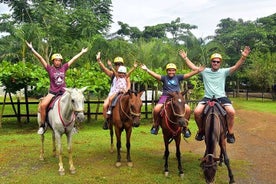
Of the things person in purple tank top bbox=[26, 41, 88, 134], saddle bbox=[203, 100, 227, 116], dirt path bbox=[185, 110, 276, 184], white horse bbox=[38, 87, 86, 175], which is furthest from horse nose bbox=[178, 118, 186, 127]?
person in purple tank top bbox=[26, 41, 88, 134]

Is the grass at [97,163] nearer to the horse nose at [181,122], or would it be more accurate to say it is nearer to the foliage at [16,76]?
the horse nose at [181,122]

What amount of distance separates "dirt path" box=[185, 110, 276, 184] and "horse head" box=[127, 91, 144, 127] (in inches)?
109

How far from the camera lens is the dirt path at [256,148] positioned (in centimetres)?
799

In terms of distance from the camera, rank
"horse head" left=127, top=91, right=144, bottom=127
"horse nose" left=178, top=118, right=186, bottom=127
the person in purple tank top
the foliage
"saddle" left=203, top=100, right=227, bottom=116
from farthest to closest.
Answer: the foliage → the person in purple tank top → "horse head" left=127, top=91, right=144, bottom=127 → "saddle" left=203, top=100, right=227, bottom=116 → "horse nose" left=178, top=118, right=186, bottom=127

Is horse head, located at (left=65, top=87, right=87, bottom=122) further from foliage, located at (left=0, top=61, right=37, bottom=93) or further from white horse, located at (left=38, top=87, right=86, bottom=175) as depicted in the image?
foliage, located at (left=0, top=61, right=37, bottom=93)

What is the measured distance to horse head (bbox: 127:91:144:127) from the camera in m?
7.80

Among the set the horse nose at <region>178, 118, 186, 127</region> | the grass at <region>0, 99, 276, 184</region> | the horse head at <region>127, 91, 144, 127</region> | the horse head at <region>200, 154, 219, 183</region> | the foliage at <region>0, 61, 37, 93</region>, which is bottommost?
the grass at <region>0, 99, 276, 184</region>

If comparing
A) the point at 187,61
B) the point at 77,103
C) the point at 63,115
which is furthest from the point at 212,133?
the point at 63,115

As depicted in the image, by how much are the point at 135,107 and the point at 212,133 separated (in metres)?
2.07

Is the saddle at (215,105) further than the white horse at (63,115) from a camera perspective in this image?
No

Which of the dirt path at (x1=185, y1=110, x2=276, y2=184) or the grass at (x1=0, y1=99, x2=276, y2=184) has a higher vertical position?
the grass at (x1=0, y1=99, x2=276, y2=184)

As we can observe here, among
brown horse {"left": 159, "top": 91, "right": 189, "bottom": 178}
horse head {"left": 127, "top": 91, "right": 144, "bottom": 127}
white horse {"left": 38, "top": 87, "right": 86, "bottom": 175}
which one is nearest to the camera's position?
brown horse {"left": 159, "top": 91, "right": 189, "bottom": 178}

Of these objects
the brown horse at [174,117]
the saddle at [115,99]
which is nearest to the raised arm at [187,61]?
the brown horse at [174,117]

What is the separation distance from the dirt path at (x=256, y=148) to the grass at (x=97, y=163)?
13.2 inches
